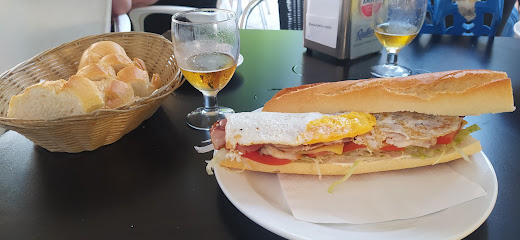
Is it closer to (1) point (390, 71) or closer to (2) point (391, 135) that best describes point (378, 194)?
(2) point (391, 135)

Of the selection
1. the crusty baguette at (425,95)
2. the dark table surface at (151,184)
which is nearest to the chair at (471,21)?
the dark table surface at (151,184)

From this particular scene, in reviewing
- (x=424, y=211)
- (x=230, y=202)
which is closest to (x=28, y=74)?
(x=230, y=202)

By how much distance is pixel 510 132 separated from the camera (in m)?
1.12

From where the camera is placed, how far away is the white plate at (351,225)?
710mm

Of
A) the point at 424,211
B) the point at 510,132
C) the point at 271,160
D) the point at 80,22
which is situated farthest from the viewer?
the point at 80,22

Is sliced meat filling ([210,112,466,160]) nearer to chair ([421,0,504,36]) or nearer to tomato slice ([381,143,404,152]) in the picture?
tomato slice ([381,143,404,152])

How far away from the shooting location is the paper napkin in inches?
31.0

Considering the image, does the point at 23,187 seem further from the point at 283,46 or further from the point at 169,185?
the point at 283,46

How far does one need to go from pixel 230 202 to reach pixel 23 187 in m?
0.48

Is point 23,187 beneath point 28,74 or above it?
beneath

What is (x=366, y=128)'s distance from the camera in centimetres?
93

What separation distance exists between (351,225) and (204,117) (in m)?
0.59

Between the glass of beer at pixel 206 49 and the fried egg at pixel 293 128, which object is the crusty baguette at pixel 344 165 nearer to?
the fried egg at pixel 293 128

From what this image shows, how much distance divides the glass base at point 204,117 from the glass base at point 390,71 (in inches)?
23.6
